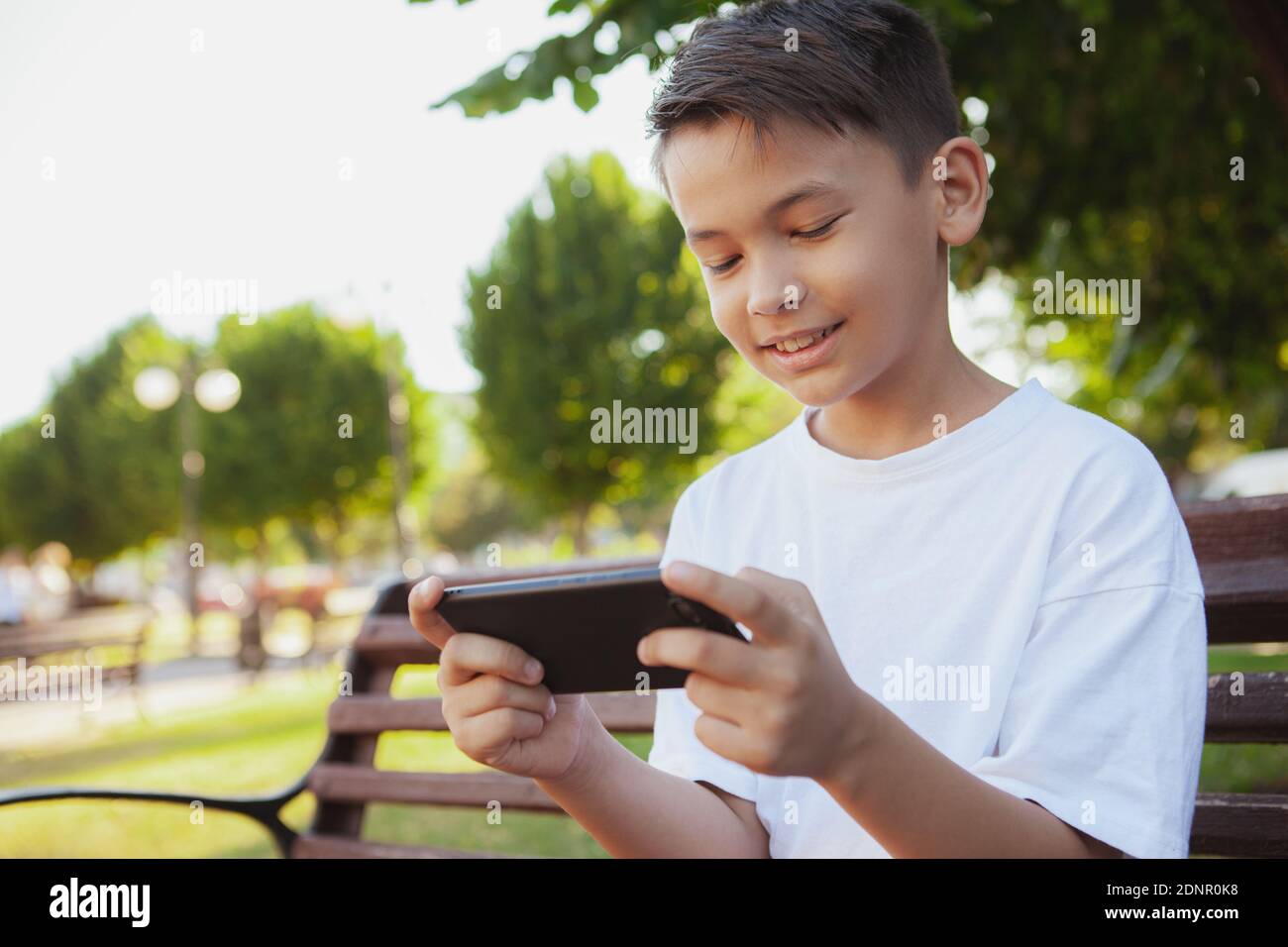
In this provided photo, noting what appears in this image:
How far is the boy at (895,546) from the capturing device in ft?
3.83

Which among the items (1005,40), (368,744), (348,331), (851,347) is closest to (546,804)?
(368,744)

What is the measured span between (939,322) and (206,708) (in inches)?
485

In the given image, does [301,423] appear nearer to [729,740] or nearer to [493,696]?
[493,696]

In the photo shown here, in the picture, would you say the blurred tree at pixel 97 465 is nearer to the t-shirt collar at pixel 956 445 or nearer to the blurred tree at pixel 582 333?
the blurred tree at pixel 582 333

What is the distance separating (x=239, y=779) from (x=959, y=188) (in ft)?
22.0

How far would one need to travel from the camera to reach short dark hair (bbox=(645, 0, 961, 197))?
4.41ft

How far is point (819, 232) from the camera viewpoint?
4.34 ft

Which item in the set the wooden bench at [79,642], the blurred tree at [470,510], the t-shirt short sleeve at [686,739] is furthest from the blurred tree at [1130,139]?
the blurred tree at [470,510]

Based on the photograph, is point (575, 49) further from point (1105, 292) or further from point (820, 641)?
point (1105, 292)

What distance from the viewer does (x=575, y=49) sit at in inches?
137

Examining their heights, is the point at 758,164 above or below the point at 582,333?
below

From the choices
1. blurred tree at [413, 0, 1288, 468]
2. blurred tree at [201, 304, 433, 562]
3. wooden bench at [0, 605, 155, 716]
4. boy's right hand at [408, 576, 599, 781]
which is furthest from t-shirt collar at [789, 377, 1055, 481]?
blurred tree at [201, 304, 433, 562]

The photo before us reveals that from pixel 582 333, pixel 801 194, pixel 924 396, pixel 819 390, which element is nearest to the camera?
pixel 801 194

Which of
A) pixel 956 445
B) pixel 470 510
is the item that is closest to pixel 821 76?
pixel 956 445
